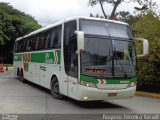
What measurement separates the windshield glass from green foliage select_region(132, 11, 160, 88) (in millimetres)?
3746

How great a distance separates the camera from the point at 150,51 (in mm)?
15914

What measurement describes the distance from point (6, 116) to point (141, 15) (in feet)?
31.9

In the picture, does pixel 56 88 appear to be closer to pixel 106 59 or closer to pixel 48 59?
pixel 48 59

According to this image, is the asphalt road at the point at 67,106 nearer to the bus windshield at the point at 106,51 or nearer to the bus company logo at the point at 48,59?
the bus windshield at the point at 106,51

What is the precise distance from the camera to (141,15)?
1741cm

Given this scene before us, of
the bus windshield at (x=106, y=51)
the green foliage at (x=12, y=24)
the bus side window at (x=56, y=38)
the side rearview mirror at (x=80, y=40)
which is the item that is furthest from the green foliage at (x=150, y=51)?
the green foliage at (x=12, y=24)

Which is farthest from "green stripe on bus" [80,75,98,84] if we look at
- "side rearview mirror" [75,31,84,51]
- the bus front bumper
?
"side rearview mirror" [75,31,84,51]

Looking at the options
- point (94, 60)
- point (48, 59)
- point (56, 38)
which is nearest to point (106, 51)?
point (94, 60)

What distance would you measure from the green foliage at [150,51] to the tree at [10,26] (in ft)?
107

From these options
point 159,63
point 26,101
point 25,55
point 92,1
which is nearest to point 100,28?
point 26,101

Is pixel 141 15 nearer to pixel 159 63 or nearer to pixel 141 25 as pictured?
pixel 141 25

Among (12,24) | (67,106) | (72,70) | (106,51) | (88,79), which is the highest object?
(12,24)

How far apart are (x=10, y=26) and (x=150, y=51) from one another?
36991 millimetres

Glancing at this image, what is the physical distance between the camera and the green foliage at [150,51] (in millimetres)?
15828
